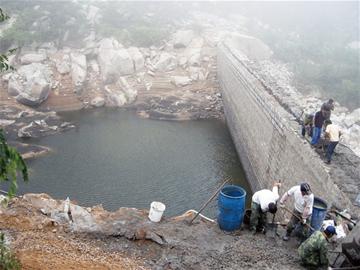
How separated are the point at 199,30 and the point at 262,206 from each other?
36.1 metres

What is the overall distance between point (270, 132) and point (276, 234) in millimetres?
9282

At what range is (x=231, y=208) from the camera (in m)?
9.84

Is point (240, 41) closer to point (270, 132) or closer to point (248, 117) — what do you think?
point (248, 117)

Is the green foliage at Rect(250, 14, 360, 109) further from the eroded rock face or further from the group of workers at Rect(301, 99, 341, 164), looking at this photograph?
the eroded rock face

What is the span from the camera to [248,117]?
23703mm

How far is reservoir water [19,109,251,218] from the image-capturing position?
62.0 feet

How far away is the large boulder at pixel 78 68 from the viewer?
112 feet

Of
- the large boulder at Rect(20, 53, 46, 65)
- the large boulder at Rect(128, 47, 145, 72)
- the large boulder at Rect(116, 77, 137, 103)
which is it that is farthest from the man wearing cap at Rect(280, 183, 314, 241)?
the large boulder at Rect(20, 53, 46, 65)

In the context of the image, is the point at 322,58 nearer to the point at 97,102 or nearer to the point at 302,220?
the point at 97,102

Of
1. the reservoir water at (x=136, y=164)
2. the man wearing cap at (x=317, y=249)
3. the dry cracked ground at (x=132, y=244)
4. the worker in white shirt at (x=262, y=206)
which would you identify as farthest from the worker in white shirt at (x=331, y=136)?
the reservoir water at (x=136, y=164)

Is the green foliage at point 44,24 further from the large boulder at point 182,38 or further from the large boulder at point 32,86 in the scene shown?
the large boulder at point 182,38

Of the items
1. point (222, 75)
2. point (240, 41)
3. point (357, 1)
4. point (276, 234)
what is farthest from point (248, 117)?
point (357, 1)

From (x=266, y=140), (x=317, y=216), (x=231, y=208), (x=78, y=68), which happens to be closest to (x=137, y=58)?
(x=78, y=68)

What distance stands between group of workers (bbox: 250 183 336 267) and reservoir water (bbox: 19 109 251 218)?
304 inches
